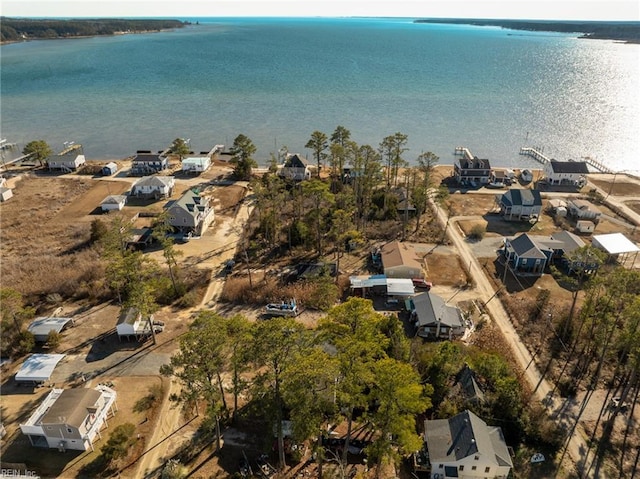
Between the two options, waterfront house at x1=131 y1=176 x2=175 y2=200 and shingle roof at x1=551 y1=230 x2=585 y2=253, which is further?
waterfront house at x1=131 y1=176 x2=175 y2=200

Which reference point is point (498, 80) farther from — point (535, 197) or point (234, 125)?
point (535, 197)

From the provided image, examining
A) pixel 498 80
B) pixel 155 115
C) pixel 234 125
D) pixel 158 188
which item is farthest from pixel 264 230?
pixel 498 80

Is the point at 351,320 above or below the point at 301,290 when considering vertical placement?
above

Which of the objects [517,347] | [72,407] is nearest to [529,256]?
[517,347]

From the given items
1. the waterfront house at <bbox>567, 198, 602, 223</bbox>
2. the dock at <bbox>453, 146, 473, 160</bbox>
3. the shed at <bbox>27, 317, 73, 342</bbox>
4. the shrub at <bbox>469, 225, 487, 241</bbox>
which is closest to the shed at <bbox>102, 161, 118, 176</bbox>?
the shed at <bbox>27, 317, 73, 342</bbox>

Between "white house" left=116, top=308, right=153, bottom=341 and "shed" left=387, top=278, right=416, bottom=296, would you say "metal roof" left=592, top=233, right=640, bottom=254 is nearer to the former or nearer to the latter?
"shed" left=387, top=278, right=416, bottom=296

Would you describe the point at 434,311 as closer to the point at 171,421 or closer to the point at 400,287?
the point at 400,287
